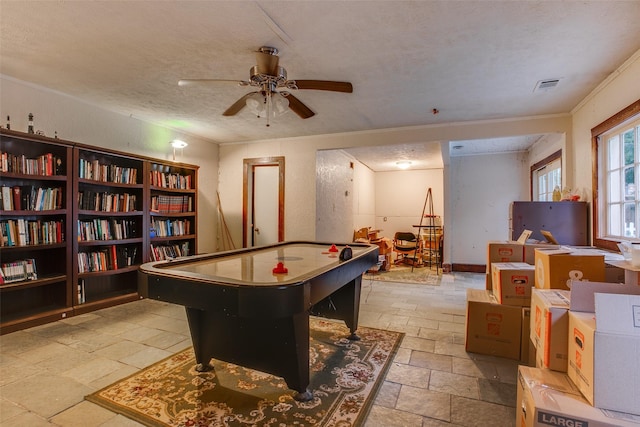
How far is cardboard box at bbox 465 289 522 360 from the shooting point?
2424mm

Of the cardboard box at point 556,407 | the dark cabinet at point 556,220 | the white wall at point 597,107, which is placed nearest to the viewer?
the cardboard box at point 556,407

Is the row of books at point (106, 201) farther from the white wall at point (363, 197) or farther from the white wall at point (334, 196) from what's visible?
the white wall at point (363, 197)

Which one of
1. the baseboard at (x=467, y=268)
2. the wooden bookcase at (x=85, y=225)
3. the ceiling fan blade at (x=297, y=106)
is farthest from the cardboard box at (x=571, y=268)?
the wooden bookcase at (x=85, y=225)

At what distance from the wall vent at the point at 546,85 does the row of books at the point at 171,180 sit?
461 cm

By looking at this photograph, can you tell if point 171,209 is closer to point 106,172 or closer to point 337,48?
point 106,172

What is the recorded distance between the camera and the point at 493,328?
2.48 meters

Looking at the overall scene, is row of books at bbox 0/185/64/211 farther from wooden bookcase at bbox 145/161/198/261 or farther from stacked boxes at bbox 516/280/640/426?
stacked boxes at bbox 516/280/640/426

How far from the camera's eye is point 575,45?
233 centimetres

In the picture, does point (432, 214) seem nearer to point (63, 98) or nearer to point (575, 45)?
point (575, 45)

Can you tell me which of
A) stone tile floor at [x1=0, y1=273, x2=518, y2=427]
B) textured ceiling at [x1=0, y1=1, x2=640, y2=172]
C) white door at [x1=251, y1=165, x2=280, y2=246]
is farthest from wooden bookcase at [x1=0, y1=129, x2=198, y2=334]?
white door at [x1=251, y1=165, x2=280, y2=246]

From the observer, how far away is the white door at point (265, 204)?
5453 millimetres

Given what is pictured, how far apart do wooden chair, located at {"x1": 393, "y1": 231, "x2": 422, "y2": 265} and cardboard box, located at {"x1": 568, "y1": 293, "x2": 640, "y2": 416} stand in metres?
5.47

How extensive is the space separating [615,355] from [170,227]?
4.69m

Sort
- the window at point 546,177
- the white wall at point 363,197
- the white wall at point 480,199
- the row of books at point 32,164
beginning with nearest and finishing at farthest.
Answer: the row of books at point 32,164, the window at point 546,177, the white wall at point 480,199, the white wall at point 363,197
